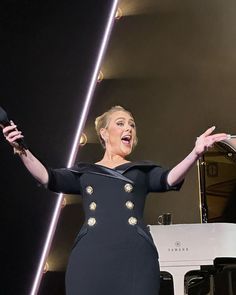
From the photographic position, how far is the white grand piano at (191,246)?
7.35 ft

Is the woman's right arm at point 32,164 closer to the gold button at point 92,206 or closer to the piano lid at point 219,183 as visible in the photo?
the gold button at point 92,206

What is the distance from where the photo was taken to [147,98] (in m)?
3.08

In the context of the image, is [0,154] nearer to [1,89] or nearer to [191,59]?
[1,89]

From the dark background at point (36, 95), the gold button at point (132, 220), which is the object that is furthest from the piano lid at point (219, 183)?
the gold button at point (132, 220)

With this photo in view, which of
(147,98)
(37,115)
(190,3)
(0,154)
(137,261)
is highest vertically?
(190,3)

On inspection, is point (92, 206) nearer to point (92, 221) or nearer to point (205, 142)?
point (92, 221)

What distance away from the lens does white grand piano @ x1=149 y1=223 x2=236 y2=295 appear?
2240 millimetres

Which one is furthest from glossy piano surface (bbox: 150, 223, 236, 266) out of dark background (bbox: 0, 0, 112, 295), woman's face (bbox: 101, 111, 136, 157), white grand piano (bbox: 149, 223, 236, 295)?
woman's face (bbox: 101, 111, 136, 157)

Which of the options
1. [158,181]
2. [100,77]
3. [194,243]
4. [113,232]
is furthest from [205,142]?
[100,77]

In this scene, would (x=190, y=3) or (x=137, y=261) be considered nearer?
(x=137, y=261)

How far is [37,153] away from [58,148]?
0.39 feet

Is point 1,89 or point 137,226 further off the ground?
point 1,89

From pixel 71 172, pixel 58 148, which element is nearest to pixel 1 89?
pixel 58 148

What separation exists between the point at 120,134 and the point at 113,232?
0.27 m
